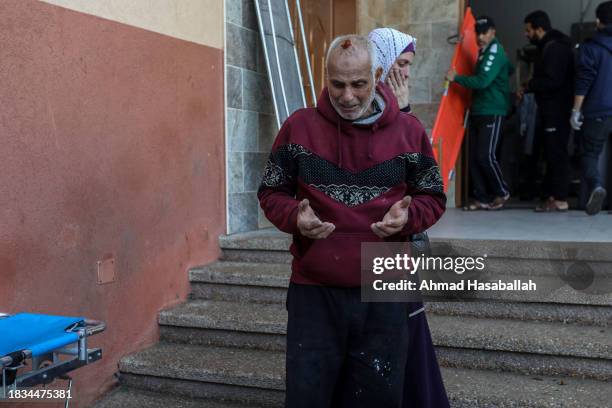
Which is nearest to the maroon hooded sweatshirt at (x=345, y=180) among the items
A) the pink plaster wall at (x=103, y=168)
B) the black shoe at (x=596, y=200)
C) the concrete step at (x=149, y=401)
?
the pink plaster wall at (x=103, y=168)

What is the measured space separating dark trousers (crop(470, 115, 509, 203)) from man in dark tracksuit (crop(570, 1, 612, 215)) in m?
0.73

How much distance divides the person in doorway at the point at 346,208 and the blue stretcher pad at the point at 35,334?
2.20ft

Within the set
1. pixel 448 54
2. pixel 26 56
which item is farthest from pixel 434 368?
pixel 448 54

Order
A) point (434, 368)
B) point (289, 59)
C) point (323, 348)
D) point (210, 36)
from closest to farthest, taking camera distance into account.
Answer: point (323, 348) < point (434, 368) < point (210, 36) < point (289, 59)

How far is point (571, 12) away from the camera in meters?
7.87

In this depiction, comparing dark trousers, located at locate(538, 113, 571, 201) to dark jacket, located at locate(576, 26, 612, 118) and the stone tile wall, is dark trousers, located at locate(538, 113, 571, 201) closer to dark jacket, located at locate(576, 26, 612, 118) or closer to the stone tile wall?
dark jacket, located at locate(576, 26, 612, 118)

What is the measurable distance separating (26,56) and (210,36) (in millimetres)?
1445

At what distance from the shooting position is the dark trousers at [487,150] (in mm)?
5414

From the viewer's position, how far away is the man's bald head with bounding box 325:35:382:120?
1730 mm

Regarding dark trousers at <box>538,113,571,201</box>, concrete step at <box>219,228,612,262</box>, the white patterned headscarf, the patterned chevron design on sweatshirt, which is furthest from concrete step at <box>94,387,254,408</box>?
dark trousers at <box>538,113,571,201</box>

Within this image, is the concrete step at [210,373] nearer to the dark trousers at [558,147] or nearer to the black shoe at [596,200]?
the black shoe at [596,200]

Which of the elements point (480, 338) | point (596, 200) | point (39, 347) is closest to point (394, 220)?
point (39, 347)

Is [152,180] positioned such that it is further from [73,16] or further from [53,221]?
[73,16]

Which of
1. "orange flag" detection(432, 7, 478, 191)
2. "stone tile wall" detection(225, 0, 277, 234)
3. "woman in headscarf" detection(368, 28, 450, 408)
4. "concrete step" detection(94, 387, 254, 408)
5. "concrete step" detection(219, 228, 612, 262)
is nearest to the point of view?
"woman in headscarf" detection(368, 28, 450, 408)
